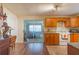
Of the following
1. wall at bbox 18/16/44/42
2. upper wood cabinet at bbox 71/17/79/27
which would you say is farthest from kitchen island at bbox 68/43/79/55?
wall at bbox 18/16/44/42

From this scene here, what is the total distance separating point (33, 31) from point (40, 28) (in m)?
0.14

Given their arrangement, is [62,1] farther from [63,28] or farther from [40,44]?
[40,44]

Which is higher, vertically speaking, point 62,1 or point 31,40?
point 62,1

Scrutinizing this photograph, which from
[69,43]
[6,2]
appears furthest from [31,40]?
[6,2]

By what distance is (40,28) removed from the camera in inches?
92.0

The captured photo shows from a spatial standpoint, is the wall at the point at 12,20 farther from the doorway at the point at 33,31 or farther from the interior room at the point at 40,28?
the doorway at the point at 33,31

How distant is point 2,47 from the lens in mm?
1927

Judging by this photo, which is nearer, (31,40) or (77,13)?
(77,13)

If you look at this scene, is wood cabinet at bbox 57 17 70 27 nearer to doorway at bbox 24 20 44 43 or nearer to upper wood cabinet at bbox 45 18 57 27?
upper wood cabinet at bbox 45 18 57 27

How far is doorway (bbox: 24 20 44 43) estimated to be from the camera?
2.29 metres

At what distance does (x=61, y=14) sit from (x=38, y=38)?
61cm

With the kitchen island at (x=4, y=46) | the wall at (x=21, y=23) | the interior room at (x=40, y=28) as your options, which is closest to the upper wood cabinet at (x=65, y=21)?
the interior room at (x=40, y=28)

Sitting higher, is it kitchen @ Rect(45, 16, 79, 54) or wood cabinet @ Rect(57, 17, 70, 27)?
wood cabinet @ Rect(57, 17, 70, 27)

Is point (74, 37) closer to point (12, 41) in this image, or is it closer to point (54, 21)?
point (54, 21)
